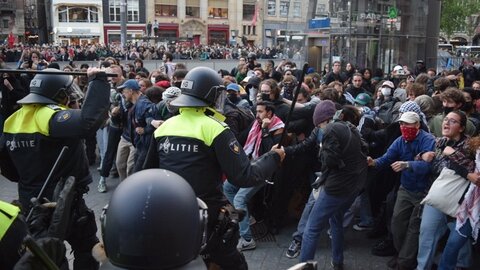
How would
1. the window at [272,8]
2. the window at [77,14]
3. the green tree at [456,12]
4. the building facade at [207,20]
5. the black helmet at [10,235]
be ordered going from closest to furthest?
the black helmet at [10,235], the green tree at [456,12], the window at [77,14], the window at [272,8], the building facade at [207,20]

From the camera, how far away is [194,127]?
3473 millimetres

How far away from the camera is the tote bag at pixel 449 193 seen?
14.6ft

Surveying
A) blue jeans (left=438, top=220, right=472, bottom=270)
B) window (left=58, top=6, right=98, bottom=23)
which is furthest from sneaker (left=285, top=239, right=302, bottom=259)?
window (left=58, top=6, right=98, bottom=23)

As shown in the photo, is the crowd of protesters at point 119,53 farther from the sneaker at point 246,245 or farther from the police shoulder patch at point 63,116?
the police shoulder patch at point 63,116

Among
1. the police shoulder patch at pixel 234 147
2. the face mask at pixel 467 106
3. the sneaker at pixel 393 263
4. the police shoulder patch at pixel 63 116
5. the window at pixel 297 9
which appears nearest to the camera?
the police shoulder patch at pixel 234 147

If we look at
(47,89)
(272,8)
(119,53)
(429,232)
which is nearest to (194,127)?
(47,89)

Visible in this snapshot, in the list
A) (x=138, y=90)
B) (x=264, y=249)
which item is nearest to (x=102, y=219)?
(x=264, y=249)

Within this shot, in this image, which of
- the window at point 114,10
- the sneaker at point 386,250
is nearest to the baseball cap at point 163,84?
the sneaker at point 386,250

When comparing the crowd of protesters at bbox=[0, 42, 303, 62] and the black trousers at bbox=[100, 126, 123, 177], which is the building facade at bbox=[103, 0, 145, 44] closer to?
the crowd of protesters at bbox=[0, 42, 303, 62]

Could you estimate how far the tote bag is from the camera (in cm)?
445

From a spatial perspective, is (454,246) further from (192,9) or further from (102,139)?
(192,9)

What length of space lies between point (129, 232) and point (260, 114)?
4268 mm

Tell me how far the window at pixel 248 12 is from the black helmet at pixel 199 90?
61766 mm

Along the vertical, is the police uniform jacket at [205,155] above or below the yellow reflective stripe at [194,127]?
below
